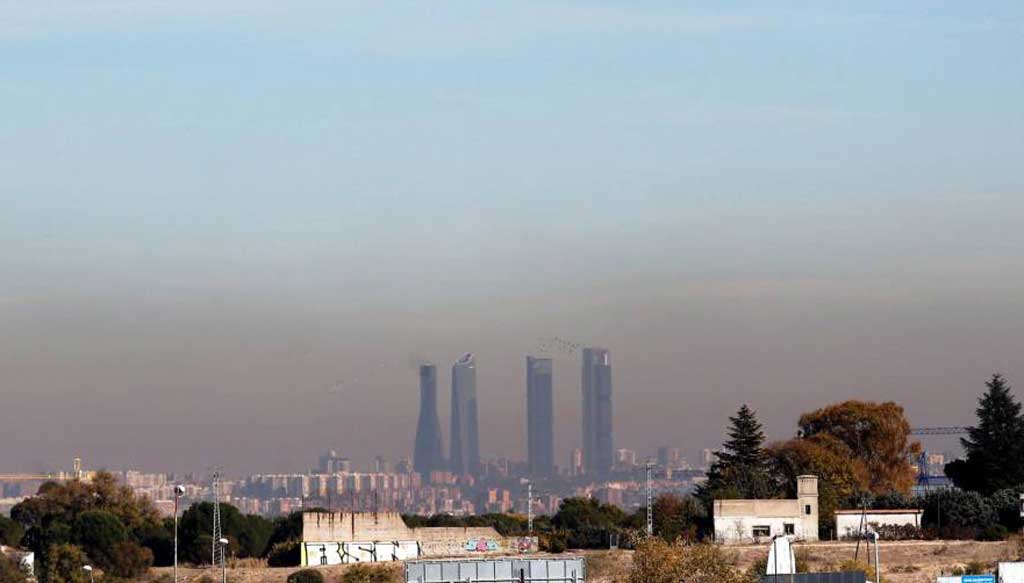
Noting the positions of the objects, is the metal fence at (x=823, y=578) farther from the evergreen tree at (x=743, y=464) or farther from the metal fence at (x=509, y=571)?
the evergreen tree at (x=743, y=464)

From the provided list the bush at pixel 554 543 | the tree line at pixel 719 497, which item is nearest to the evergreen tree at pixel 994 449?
the tree line at pixel 719 497

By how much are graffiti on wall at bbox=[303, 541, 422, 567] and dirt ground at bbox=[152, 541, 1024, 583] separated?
16.3 feet

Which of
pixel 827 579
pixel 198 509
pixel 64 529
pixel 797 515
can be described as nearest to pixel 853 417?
pixel 797 515

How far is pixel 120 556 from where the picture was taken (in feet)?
366

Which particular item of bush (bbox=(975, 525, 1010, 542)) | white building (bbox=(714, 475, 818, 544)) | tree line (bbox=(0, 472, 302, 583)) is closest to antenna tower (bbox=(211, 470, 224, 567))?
tree line (bbox=(0, 472, 302, 583))

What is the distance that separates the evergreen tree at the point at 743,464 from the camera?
411 ft

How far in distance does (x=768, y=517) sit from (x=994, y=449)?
2539 cm

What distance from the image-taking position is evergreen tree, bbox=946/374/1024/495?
12506 centimetres

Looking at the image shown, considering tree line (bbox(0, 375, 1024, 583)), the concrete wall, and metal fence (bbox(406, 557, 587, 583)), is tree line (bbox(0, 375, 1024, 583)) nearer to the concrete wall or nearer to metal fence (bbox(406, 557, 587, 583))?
the concrete wall

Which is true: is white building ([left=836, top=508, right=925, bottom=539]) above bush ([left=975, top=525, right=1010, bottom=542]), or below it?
above

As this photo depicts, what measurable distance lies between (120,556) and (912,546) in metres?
44.5

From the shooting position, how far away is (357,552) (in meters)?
113

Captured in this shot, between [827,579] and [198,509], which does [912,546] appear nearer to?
[827,579]

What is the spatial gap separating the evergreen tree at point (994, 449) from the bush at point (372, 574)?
4165 centimetres
